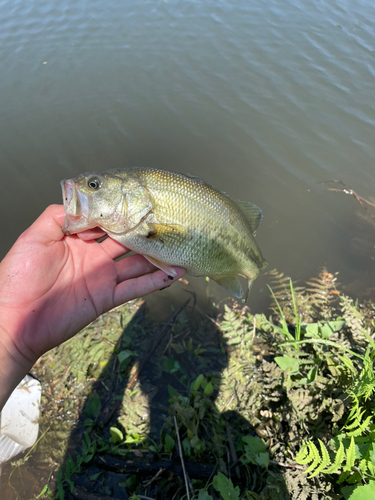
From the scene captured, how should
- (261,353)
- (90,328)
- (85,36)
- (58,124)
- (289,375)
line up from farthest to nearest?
(85,36), (58,124), (90,328), (261,353), (289,375)

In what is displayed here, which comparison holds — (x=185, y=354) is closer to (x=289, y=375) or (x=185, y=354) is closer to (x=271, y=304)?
(x=289, y=375)

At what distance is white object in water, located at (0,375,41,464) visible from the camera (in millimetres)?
3330

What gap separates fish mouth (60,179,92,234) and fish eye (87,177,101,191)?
0.35 feet

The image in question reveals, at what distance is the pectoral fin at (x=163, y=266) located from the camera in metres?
3.01

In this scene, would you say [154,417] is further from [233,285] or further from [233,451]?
[233,285]

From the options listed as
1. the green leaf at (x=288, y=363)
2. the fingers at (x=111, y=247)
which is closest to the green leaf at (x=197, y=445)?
the green leaf at (x=288, y=363)

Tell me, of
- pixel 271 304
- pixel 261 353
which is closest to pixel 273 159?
pixel 271 304

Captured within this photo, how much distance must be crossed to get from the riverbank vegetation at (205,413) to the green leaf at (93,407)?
0.05 ft

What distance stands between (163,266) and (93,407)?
1.82m

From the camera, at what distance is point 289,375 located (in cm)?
312

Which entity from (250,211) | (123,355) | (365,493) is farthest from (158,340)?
(365,493)

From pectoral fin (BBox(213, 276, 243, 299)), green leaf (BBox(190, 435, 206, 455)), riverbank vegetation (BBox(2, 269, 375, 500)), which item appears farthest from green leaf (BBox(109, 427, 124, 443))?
pectoral fin (BBox(213, 276, 243, 299))

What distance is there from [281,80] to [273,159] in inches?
138

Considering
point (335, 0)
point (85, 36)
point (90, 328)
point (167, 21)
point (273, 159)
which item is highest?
point (335, 0)
